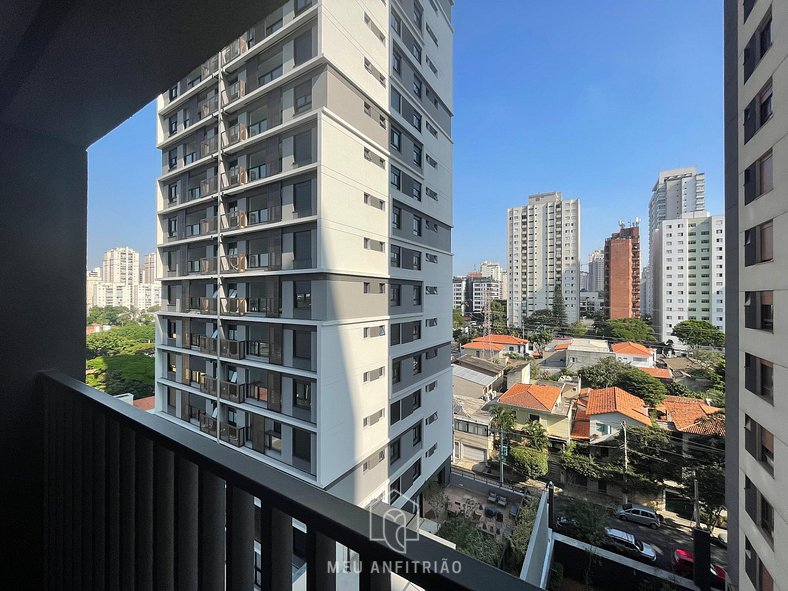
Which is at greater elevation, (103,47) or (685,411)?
(103,47)

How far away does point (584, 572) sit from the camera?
10.7 ft

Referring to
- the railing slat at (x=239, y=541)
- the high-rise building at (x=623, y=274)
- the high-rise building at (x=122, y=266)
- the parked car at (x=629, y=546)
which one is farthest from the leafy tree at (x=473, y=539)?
the high-rise building at (x=122, y=266)

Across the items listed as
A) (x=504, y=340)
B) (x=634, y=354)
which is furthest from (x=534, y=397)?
(x=634, y=354)

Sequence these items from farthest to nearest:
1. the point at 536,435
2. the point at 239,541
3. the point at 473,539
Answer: the point at 536,435 → the point at 473,539 → the point at 239,541

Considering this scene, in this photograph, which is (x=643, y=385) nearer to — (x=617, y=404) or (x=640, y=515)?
(x=617, y=404)

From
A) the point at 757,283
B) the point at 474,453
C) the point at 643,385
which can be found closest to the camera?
the point at 757,283

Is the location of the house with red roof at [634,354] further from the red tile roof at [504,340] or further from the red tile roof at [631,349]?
the red tile roof at [504,340]

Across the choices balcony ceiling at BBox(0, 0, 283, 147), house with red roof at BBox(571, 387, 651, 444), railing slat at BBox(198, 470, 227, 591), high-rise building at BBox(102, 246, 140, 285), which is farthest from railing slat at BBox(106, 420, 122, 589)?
house with red roof at BBox(571, 387, 651, 444)

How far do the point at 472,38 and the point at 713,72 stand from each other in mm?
1418

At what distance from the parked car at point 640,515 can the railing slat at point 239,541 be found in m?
5.45

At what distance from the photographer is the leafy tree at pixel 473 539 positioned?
3055mm

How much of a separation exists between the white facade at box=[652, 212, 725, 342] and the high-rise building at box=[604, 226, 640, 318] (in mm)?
1100

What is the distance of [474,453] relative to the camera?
6562 mm

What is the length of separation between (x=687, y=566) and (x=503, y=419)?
3.13 meters
